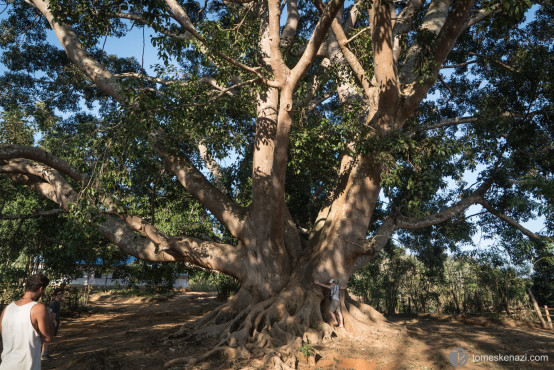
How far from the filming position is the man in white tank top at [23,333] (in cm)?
292

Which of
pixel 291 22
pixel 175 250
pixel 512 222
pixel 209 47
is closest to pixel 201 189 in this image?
pixel 175 250

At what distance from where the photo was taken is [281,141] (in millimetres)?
6445

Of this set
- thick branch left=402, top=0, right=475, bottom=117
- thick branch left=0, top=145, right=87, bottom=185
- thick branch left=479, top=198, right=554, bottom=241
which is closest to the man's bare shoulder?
thick branch left=0, top=145, right=87, bottom=185

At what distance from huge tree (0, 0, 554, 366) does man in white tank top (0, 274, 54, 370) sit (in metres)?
3.63

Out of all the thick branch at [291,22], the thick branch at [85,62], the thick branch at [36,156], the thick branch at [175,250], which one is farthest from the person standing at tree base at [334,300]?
the thick branch at [291,22]

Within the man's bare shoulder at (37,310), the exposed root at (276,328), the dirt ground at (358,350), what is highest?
the man's bare shoulder at (37,310)

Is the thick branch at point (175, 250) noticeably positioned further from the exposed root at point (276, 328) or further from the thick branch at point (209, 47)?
the thick branch at point (209, 47)

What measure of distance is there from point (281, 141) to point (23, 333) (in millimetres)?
4636

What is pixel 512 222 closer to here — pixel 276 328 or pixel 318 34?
pixel 276 328

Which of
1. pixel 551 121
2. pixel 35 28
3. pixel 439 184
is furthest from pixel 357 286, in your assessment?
pixel 35 28

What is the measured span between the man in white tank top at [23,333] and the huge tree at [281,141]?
3.63 m

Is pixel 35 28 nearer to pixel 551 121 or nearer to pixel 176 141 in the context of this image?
pixel 176 141

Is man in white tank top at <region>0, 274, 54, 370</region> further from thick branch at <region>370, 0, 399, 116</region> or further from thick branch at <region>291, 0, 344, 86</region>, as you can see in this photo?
thick branch at <region>370, 0, 399, 116</region>

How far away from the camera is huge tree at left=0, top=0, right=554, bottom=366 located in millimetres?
6578
